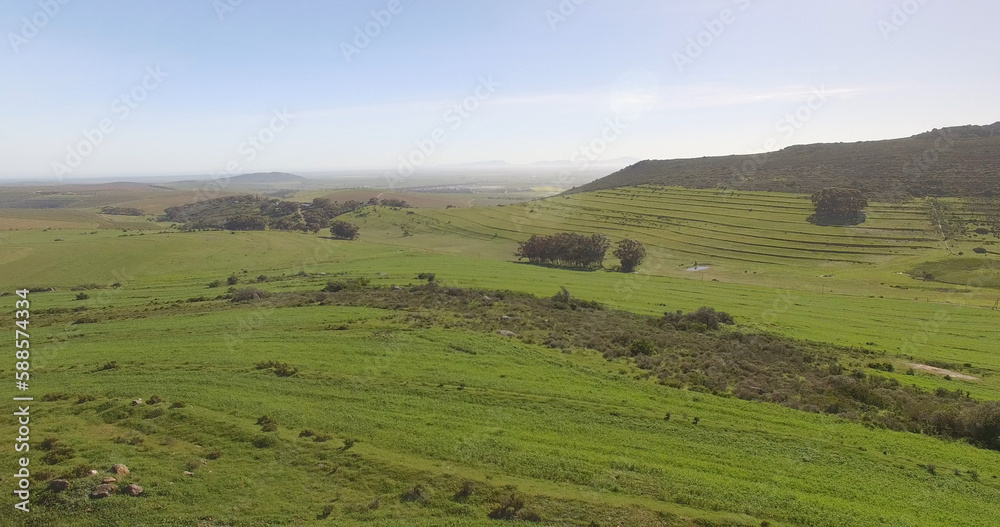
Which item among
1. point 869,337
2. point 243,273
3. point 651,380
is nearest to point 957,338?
point 869,337

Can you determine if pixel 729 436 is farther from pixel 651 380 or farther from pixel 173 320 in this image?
pixel 173 320

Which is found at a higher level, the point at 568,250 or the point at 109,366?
the point at 568,250

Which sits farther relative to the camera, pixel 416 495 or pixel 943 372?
pixel 943 372

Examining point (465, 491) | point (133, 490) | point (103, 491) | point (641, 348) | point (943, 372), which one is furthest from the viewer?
point (641, 348)

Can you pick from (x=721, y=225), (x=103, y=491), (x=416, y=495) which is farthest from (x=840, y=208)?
(x=103, y=491)

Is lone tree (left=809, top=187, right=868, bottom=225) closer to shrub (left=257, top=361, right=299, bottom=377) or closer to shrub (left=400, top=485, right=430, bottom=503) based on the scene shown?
shrub (left=257, top=361, right=299, bottom=377)

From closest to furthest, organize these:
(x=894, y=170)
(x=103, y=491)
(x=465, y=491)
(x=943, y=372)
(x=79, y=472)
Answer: (x=103, y=491), (x=465, y=491), (x=79, y=472), (x=943, y=372), (x=894, y=170)

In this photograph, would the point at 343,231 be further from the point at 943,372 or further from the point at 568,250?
the point at 943,372

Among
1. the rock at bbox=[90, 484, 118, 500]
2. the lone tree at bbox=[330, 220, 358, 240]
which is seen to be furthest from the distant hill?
the rock at bbox=[90, 484, 118, 500]
